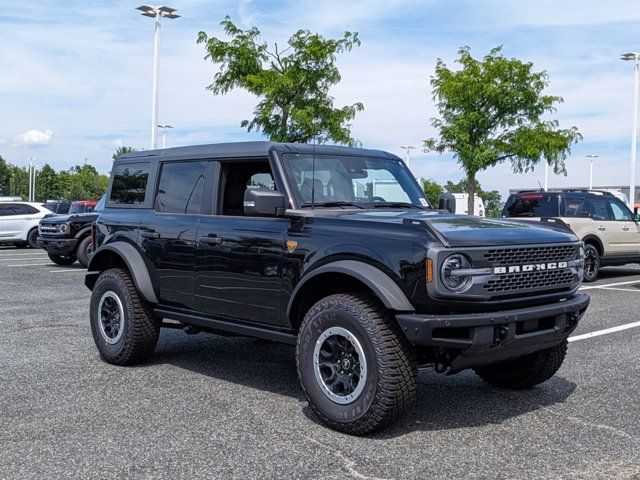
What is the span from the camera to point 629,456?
412cm

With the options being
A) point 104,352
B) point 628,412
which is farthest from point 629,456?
point 104,352

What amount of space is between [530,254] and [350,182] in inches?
61.6

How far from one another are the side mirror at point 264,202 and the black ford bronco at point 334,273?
1 cm

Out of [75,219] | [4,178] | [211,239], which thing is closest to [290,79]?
[75,219]

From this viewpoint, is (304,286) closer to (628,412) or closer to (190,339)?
(628,412)

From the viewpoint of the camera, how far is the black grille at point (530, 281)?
4.38 m

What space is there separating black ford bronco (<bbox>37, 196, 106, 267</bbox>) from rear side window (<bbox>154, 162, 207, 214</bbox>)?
1067 centimetres

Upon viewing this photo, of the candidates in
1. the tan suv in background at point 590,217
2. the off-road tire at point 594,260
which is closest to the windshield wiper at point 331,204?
the tan suv in background at point 590,217

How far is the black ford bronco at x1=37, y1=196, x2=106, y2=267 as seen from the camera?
16.5m

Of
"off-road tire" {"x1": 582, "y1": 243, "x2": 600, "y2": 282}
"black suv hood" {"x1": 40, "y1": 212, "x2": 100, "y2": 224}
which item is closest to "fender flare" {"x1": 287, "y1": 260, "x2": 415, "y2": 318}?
"off-road tire" {"x1": 582, "y1": 243, "x2": 600, "y2": 282}

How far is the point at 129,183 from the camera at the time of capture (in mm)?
6688

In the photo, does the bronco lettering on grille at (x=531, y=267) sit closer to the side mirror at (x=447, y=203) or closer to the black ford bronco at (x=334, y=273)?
the black ford bronco at (x=334, y=273)

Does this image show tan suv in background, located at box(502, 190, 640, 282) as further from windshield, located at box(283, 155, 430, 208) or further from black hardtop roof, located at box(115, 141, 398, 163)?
black hardtop roof, located at box(115, 141, 398, 163)

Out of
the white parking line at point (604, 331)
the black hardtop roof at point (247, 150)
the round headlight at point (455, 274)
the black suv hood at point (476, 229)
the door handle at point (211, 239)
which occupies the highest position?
the black hardtop roof at point (247, 150)
